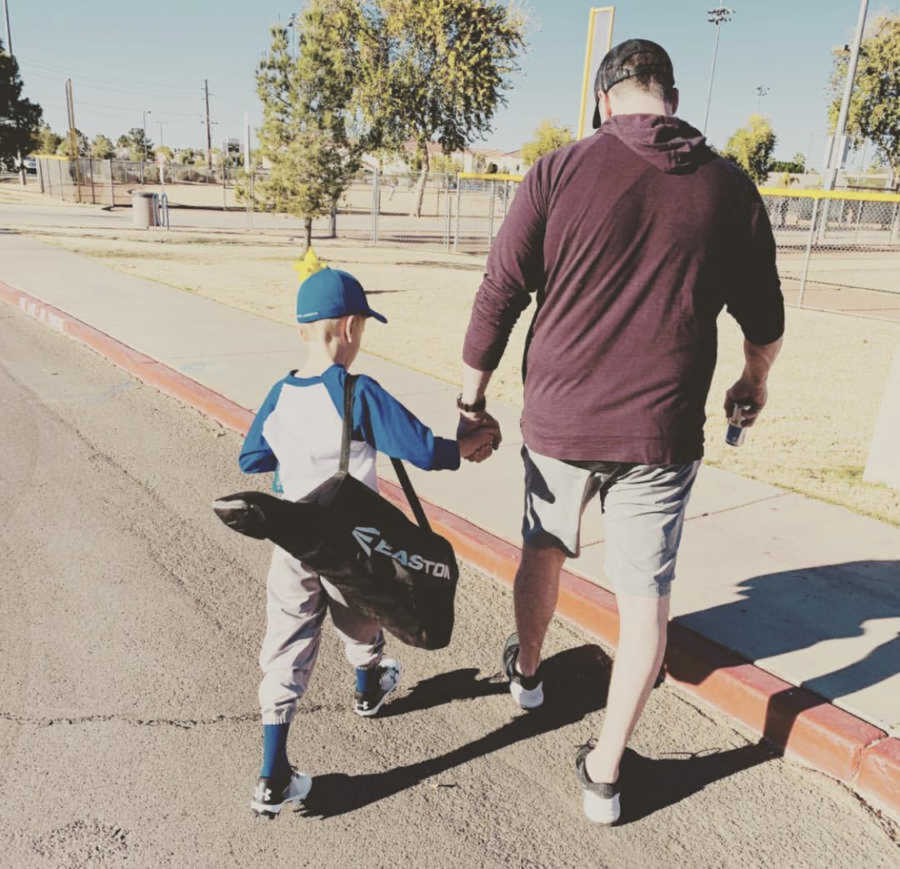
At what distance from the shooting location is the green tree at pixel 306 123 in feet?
53.8

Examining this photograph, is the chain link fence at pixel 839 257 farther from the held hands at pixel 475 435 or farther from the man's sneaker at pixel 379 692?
the man's sneaker at pixel 379 692

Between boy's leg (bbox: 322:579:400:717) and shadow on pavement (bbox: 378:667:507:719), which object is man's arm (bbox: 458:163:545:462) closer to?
boy's leg (bbox: 322:579:400:717)

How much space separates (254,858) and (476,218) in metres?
41.6

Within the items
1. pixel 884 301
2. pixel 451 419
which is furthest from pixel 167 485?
pixel 884 301

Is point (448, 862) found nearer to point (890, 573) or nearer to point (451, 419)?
point (890, 573)

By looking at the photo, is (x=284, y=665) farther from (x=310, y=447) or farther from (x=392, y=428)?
(x=392, y=428)

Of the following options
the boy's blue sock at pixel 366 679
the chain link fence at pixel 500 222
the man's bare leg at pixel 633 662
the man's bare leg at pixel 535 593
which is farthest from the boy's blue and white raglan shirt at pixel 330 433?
the chain link fence at pixel 500 222

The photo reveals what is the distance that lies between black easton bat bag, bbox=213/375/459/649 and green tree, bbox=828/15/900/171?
4113 centimetres

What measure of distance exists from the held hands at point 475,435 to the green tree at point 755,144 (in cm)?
6204

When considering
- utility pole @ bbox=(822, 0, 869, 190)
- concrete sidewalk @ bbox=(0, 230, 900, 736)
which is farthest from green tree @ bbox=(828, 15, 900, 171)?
concrete sidewalk @ bbox=(0, 230, 900, 736)

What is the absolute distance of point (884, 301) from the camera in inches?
630

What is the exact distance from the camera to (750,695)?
2998mm

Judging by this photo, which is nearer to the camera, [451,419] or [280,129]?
[451,419]

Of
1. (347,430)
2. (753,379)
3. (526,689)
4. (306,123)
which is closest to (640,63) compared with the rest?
(753,379)
